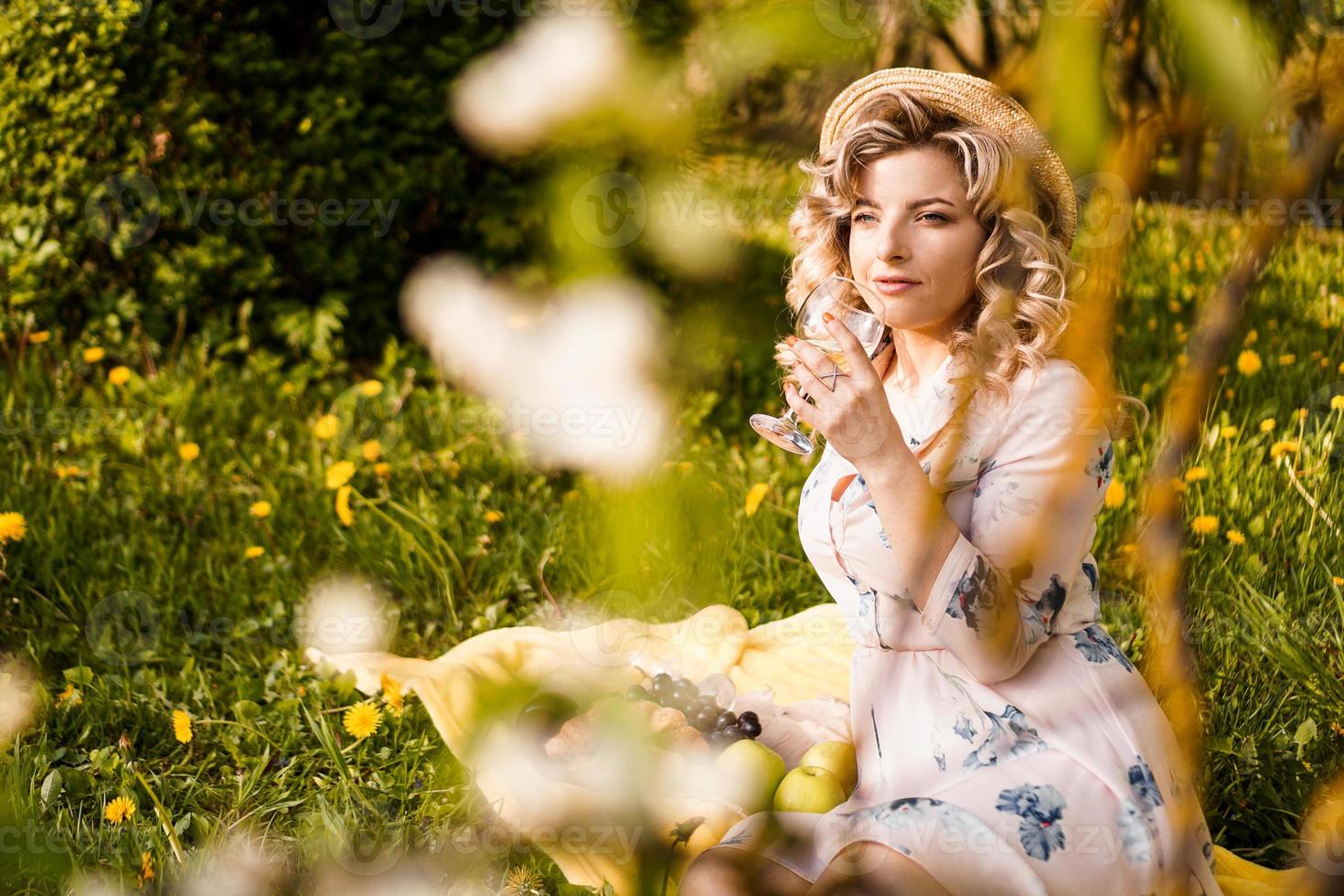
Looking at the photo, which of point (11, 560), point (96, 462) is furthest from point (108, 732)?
point (96, 462)

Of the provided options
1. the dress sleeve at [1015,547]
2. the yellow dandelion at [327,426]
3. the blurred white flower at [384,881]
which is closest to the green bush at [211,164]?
the yellow dandelion at [327,426]

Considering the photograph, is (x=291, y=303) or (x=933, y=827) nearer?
(x=933, y=827)

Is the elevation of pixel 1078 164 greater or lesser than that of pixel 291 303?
greater

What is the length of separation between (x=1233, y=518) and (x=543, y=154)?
2513 millimetres

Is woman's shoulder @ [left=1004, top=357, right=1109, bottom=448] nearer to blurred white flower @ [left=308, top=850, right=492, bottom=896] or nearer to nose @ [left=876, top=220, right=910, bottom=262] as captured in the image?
nose @ [left=876, top=220, right=910, bottom=262]

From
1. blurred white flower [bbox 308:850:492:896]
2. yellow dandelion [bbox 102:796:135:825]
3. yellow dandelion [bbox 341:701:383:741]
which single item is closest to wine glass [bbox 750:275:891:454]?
blurred white flower [bbox 308:850:492:896]

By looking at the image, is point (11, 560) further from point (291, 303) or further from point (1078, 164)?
point (1078, 164)

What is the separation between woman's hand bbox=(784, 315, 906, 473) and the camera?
3.22 ft

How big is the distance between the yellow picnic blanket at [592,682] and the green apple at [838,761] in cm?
23

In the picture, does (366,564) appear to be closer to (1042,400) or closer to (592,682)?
(1042,400)

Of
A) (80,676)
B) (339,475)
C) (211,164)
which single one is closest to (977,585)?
(339,475)

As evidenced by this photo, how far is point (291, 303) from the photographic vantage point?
356cm

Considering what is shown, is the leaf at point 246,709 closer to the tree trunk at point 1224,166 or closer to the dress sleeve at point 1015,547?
the dress sleeve at point 1015,547

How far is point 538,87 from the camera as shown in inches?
10.8
